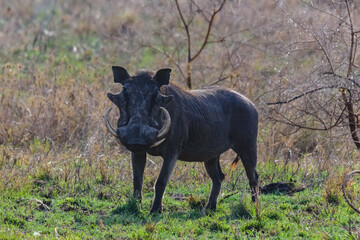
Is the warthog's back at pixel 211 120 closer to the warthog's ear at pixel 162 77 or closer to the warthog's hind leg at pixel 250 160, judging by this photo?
the warthog's hind leg at pixel 250 160

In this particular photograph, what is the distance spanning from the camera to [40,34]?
15523mm

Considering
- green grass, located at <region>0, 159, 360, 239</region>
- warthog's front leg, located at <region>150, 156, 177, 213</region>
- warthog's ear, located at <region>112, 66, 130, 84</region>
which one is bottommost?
green grass, located at <region>0, 159, 360, 239</region>

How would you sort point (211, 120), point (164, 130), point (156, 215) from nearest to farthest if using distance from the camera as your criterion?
point (164, 130)
point (156, 215)
point (211, 120)

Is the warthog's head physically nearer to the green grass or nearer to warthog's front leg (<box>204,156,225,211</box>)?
the green grass

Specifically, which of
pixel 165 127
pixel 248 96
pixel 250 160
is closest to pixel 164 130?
pixel 165 127

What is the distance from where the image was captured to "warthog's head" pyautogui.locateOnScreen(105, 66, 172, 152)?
6.01 meters

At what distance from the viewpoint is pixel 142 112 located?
618cm

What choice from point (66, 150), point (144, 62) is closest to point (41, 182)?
point (66, 150)

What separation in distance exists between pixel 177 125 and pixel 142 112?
57 centimetres

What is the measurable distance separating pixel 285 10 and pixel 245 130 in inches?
67.7

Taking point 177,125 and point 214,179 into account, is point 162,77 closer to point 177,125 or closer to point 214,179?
point 177,125

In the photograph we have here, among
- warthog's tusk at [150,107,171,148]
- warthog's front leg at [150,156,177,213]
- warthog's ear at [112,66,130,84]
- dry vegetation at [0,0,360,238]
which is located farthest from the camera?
dry vegetation at [0,0,360,238]

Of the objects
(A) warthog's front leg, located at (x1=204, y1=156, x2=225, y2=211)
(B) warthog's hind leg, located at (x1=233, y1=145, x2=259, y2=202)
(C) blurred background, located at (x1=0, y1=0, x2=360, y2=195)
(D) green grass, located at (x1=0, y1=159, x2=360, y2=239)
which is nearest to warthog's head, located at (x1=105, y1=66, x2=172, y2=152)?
(D) green grass, located at (x1=0, y1=159, x2=360, y2=239)

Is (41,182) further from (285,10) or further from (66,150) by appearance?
(285,10)
